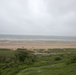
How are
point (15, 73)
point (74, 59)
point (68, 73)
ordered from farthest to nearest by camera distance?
point (74, 59) < point (15, 73) < point (68, 73)

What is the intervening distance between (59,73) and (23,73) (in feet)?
14.4

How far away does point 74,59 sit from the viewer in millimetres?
27062

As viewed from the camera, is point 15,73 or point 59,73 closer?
point 59,73

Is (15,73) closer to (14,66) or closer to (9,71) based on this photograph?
(9,71)

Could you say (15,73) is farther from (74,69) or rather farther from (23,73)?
(74,69)

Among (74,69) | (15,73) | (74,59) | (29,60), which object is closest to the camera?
(74,69)

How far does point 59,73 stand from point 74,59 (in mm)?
6775

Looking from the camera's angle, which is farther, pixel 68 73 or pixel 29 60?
pixel 29 60

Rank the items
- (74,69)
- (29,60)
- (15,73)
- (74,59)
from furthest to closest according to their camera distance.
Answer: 1. (29,60)
2. (74,59)
3. (15,73)
4. (74,69)

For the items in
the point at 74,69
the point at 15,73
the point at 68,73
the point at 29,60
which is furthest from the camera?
the point at 29,60

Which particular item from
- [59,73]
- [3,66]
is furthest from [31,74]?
[3,66]

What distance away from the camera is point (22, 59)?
32.1 metres

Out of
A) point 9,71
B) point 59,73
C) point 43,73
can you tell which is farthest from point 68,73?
point 9,71

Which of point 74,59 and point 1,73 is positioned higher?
point 74,59
